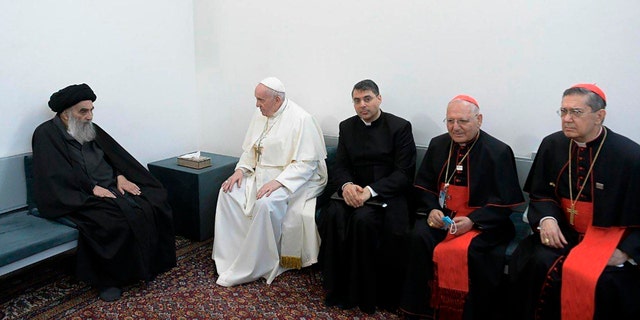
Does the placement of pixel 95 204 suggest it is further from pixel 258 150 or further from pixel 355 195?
pixel 355 195

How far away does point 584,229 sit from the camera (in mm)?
2582

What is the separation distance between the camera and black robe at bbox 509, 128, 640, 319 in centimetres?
226

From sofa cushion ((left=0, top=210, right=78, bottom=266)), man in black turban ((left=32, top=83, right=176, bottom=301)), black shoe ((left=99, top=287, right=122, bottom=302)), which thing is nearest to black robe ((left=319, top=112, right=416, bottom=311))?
man in black turban ((left=32, top=83, right=176, bottom=301))

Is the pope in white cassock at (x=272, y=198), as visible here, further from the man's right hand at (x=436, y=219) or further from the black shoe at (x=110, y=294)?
the man's right hand at (x=436, y=219)

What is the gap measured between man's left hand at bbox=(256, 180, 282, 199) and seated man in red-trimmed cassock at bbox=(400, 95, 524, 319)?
42.3 inches

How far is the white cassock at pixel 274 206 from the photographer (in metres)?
3.29

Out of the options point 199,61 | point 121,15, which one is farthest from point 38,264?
point 199,61

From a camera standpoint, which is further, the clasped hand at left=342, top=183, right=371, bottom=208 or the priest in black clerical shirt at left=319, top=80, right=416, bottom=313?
the clasped hand at left=342, top=183, right=371, bottom=208

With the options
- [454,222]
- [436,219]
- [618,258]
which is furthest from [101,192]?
[618,258]

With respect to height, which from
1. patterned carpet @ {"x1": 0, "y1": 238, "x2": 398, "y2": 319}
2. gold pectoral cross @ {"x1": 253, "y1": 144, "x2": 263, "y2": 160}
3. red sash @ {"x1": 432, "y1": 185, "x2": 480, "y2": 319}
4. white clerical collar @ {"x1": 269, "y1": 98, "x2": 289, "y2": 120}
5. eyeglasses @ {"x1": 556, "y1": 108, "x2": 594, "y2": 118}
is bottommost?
patterned carpet @ {"x1": 0, "y1": 238, "x2": 398, "y2": 319}

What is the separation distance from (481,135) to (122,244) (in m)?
2.56

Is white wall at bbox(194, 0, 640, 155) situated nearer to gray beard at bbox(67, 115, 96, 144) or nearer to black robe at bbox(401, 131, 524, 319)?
black robe at bbox(401, 131, 524, 319)

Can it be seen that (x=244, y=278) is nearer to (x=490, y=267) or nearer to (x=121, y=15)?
(x=490, y=267)

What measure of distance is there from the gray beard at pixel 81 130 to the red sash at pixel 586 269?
3.34 metres
